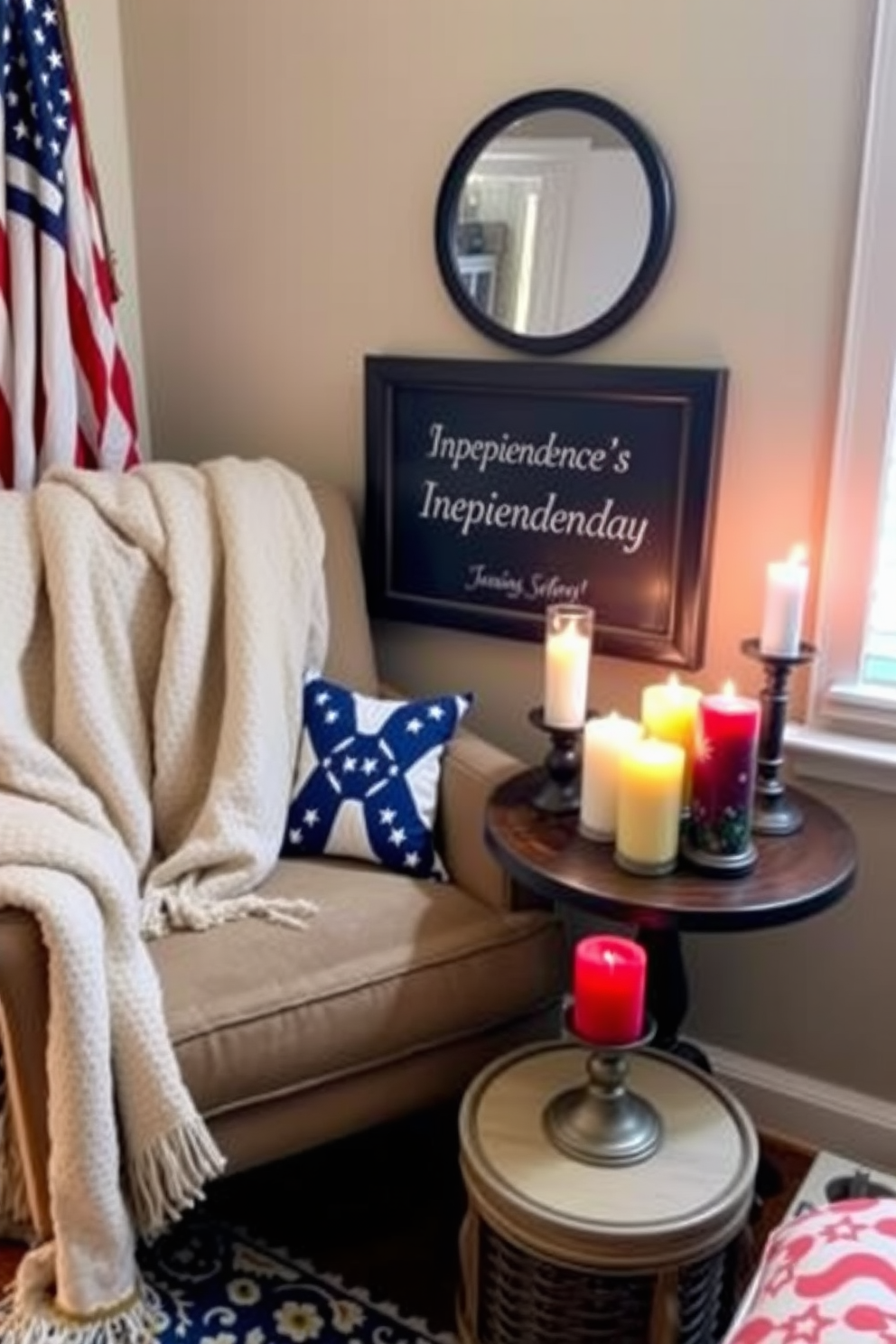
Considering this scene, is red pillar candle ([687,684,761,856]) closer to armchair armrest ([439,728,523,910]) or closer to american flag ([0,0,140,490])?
A: armchair armrest ([439,728,523,910])

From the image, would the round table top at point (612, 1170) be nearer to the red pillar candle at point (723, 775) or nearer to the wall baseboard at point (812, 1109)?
the red pillar candle at point (723, 775)

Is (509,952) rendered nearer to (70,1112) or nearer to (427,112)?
(70,1112)

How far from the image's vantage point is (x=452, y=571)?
203cm

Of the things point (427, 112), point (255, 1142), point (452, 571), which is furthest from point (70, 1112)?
point (427, 112)

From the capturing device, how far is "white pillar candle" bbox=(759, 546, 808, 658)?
1486 mm

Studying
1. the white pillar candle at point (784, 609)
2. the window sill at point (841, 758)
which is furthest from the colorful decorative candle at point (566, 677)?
the window sill at point (841, 758)

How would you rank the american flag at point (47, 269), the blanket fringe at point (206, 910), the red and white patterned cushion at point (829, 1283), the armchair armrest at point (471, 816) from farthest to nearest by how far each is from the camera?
the american flag at point (47, 269), the armchair armrest at point (471, 816), the blanket fringe at point (206, 910), the red and white patterned cushion at point (829, 1283)

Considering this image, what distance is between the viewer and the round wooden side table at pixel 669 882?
4.36ft

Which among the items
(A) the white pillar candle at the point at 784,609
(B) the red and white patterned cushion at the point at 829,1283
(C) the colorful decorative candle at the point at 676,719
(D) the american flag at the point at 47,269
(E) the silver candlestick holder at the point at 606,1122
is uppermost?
(D) the american flag at the point at 47,269

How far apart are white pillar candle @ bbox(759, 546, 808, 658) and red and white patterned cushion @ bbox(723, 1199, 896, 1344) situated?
73cm

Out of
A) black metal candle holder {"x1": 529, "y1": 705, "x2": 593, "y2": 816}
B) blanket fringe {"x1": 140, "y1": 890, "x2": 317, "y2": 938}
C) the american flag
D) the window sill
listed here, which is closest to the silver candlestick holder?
black metal candle holder {"x1": 529, "y1": 705, "x2": 593, "y2": 816}

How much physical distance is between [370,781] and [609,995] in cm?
66

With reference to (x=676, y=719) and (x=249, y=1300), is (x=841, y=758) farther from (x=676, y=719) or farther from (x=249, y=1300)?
(x=249, y=1300)

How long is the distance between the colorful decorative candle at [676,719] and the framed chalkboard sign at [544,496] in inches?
13.3
